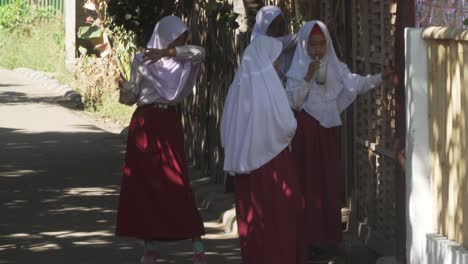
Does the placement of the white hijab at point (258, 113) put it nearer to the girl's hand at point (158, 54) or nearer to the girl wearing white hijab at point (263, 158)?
the girl wearing white hijab at point (263, 158)

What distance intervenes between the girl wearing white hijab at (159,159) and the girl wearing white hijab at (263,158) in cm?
112

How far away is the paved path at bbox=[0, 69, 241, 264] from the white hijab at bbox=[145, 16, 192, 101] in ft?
4.28

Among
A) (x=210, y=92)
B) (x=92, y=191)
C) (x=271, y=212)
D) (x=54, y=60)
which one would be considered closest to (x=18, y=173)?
(x=92, y=191)

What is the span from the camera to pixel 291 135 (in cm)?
819

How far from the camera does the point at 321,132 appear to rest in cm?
907

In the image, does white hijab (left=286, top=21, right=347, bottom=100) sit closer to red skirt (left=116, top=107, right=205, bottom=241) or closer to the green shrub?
red skirt (left=116, top=107, right=205, bottom=241)

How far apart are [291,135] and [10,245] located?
10.0 ft

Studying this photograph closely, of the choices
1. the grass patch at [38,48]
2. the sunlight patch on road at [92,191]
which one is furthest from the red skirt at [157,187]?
the grass patch at [38,48]

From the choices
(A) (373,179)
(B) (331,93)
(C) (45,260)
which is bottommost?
(C) (45,260)

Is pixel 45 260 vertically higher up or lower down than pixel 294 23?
lower down

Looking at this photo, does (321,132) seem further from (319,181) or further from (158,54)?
(158,54)

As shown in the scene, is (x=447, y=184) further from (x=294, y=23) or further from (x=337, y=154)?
(x=294, y=23)

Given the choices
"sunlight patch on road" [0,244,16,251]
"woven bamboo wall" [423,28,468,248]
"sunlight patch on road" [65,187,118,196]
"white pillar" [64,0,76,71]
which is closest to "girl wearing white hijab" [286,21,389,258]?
"woven bamboo wall" [423,28,468,248]

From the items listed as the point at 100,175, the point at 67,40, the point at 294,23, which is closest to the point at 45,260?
the point at 294,23
